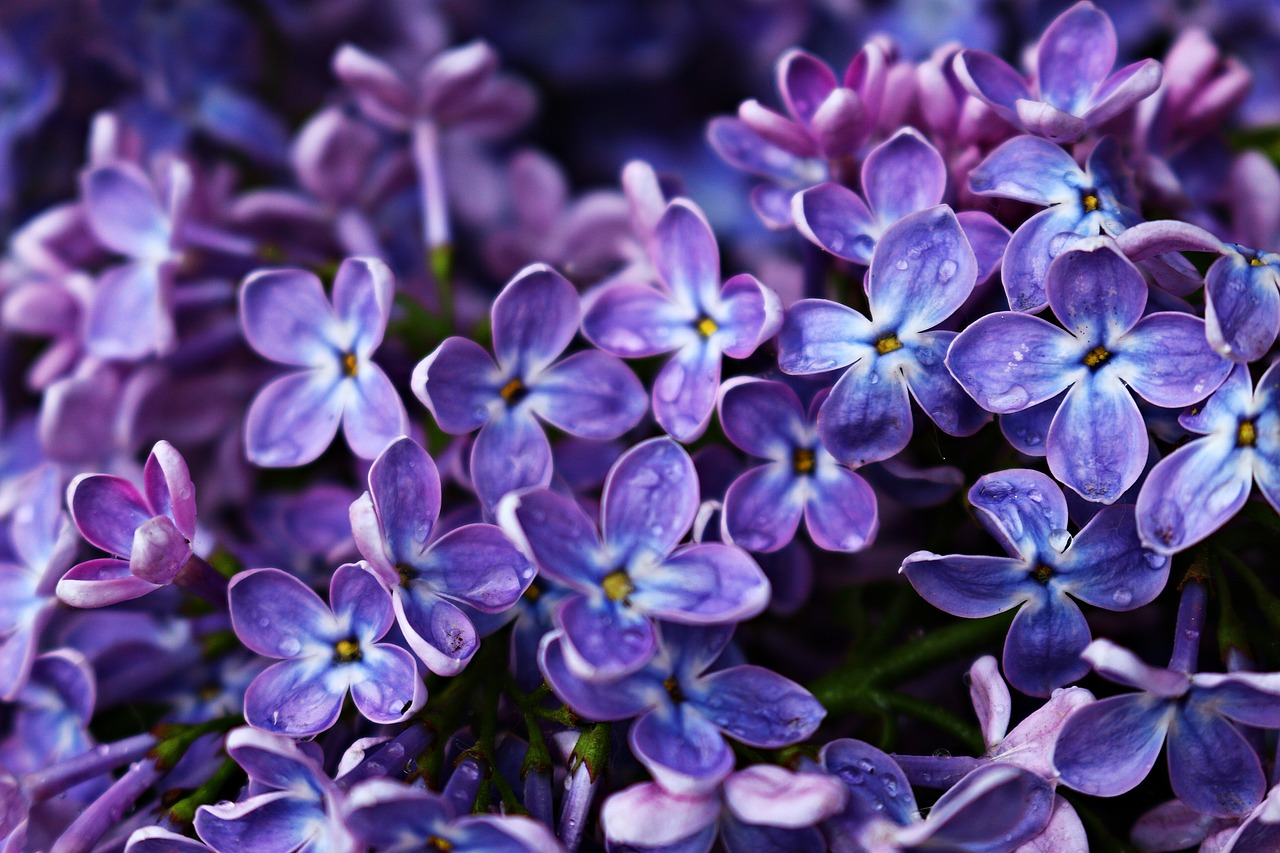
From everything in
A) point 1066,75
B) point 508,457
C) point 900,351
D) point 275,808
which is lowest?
point 275,808

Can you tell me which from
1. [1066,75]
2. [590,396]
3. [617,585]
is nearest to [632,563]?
[617,585]

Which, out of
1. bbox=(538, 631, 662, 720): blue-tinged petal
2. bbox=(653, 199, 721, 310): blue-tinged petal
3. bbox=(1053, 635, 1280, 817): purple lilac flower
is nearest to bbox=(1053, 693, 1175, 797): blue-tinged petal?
bbox=(1053, 635, 1280, 817): purple lilac flower

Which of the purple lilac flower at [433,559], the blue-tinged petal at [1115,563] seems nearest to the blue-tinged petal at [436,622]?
the purple lilac flower at [433,559]

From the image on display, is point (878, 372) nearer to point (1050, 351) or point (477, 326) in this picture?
point (1050, 351)

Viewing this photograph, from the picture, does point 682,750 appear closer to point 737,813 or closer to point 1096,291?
point 737,813

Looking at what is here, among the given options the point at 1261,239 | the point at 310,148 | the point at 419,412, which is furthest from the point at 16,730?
the point at 1261,239

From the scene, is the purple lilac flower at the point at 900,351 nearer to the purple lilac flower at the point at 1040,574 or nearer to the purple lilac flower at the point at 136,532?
the purple lilac flower at the point at 1040,574
